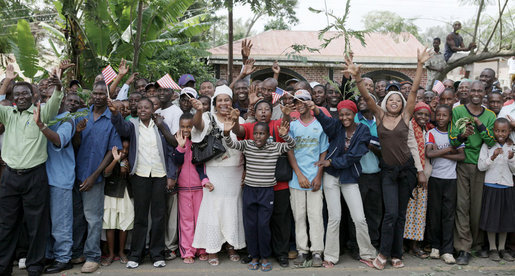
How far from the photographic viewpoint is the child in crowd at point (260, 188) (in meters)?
4.91

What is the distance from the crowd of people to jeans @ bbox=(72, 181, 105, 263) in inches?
0.5

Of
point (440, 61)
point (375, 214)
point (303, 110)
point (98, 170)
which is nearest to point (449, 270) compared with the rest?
point (375, 214)

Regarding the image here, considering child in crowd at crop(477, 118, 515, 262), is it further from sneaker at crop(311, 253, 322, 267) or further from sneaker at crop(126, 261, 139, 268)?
sneaker at crop(126, 261, 139, 268)

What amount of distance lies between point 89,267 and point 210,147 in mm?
1962

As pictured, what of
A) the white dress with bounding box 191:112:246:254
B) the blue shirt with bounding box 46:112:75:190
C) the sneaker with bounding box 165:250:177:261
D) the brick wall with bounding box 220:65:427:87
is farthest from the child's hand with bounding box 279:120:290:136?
the brick wall with bounding box 220:65:427:87

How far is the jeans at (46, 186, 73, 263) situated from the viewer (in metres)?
4.79

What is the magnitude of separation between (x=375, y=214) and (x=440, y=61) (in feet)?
22.9

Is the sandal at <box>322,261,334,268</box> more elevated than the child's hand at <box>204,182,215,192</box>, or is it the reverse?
the child's hand at <box>204,182,215,192</box>

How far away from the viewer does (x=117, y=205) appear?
509 cm

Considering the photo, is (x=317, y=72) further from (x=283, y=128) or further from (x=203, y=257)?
(x=203, y=257)

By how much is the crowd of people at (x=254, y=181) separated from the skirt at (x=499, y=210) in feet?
0.04

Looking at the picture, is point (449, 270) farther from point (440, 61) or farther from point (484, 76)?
point (440, 61)

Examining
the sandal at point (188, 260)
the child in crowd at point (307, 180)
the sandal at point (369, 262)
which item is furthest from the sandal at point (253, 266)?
the sandal at point (369, 262)

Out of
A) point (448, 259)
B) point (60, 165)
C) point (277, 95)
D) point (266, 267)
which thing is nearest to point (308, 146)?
point (277, 95)
